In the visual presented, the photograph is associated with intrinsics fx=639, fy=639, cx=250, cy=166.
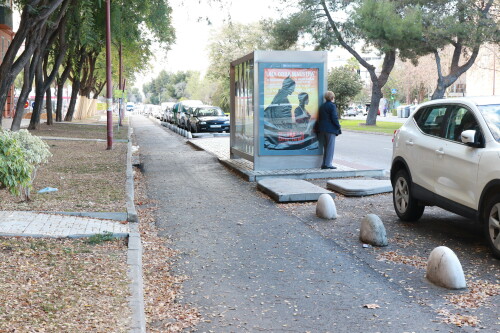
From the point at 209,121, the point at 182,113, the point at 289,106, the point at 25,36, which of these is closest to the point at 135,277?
the point at 289,106

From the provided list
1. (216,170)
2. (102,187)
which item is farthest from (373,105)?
(102,187)

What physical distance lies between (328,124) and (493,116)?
288 inches

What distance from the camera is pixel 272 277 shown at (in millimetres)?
6234

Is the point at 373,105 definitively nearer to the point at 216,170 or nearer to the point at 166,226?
the point at 216,170

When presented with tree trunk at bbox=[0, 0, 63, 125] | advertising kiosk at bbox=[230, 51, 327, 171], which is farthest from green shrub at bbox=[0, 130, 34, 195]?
tree trunk at bbox=[0, 0, 63, 125]

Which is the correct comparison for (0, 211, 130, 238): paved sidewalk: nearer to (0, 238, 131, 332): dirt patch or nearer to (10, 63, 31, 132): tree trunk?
(0, 238, 131, 332): dirt patch

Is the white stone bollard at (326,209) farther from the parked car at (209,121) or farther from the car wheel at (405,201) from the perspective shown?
the parked car at (209,121)

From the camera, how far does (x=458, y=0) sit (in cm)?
3716

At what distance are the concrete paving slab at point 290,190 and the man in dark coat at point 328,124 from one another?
247 cm

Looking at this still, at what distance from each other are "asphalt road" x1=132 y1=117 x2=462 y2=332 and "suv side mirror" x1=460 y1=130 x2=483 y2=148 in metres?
1.77

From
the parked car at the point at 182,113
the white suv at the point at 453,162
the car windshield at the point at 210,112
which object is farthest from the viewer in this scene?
the parked car at the point at 182,113

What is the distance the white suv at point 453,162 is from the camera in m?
6.69

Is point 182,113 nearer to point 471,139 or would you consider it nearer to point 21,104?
point 21,104

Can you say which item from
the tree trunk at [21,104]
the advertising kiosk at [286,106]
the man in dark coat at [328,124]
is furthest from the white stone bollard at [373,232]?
the tree trunk at [21,104]
